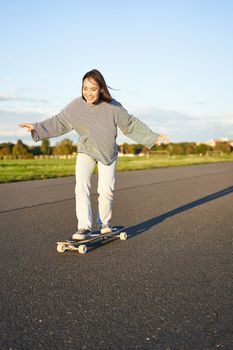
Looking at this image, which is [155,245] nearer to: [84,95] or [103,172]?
[103,172]

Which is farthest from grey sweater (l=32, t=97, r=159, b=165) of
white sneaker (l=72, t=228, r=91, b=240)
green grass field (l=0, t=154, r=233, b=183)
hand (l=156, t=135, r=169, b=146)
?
green grass field (l=0, t=154, r=233, b=183)

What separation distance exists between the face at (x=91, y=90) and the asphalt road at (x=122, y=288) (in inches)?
67.6

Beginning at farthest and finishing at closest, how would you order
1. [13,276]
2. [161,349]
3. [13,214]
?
[13,214] → [13,276] → [161,349]

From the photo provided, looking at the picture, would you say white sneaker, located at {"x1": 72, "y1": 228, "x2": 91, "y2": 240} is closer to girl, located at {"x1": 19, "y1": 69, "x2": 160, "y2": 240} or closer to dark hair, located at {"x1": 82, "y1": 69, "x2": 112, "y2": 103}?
girl, located at {"x1": 19, "y1": 69, "x2": 160, "y2": 240}

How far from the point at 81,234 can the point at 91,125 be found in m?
1.25

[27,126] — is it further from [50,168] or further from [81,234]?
[50,168]

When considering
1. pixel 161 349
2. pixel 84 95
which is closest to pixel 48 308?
pixel 161 349

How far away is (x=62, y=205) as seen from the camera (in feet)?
33.0

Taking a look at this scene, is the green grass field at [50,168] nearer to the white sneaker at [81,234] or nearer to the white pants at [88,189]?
the white pants at [88,189]

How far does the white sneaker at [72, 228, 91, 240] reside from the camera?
18.2 feet

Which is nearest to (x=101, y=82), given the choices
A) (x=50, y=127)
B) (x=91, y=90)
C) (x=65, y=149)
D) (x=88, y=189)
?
(x=91, y=90)

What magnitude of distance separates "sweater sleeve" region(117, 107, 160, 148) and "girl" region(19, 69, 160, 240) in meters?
0.01

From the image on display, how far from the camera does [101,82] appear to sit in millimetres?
5617

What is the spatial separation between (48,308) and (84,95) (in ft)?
9.61
